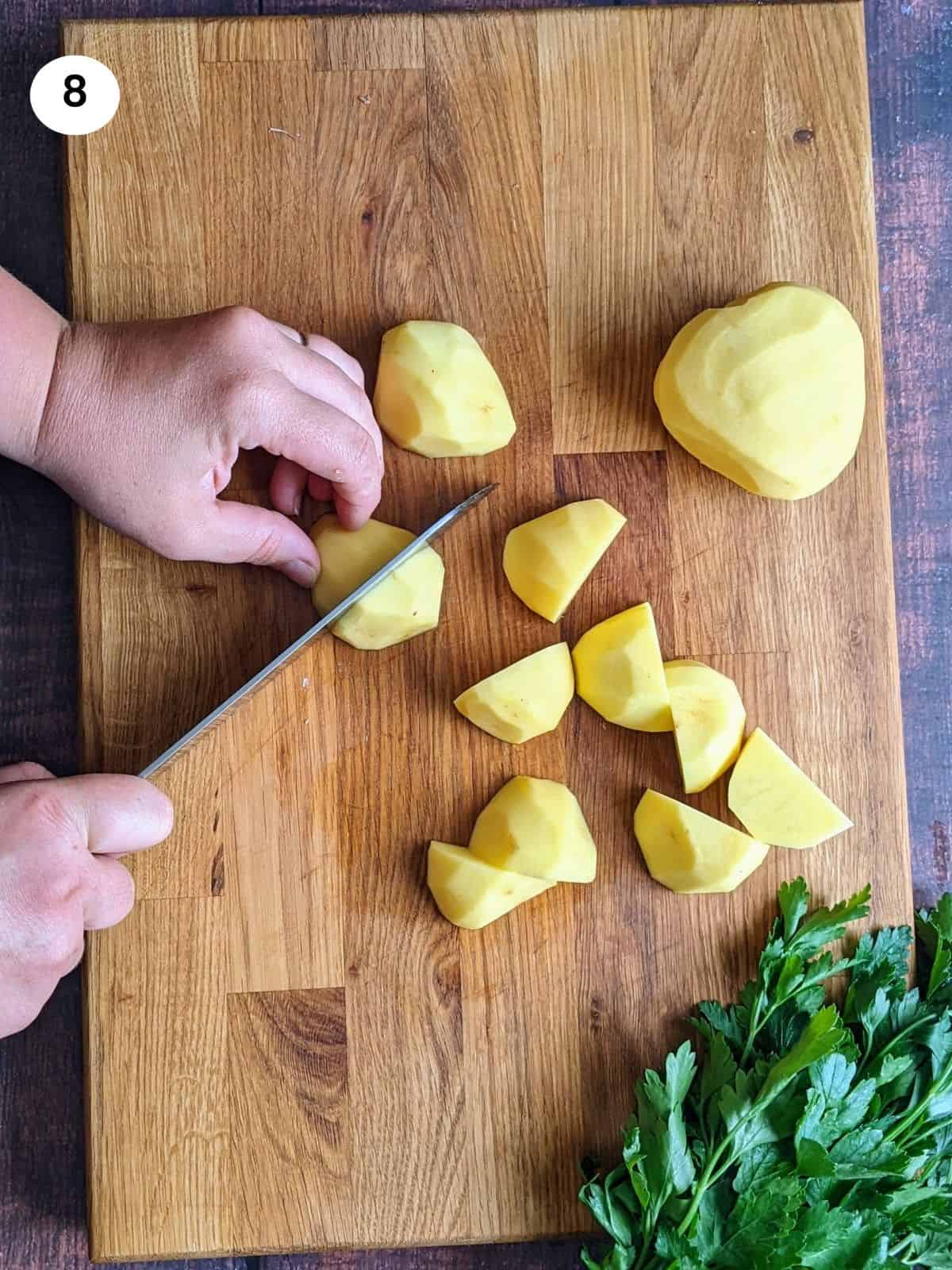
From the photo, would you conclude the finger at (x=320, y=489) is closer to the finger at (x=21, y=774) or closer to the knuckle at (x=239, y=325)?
the knuckle at (x=239, y=325)

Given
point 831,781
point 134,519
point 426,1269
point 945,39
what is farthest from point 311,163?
point 426,1269

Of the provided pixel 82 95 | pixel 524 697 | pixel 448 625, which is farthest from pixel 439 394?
pixel 82 95

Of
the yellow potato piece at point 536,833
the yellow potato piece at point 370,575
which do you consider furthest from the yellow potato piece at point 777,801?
the yellow potato piece at point 370,575

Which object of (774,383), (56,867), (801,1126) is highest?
(774,383)

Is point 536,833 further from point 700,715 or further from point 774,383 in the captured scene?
point 774,383

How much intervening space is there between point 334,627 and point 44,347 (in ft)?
2.25

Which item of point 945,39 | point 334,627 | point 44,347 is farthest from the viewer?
point 945,39

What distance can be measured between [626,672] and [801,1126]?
0.82 meters

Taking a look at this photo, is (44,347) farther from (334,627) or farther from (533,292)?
(533,292)

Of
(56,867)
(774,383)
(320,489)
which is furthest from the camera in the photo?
(320,489)

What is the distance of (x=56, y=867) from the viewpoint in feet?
6.20

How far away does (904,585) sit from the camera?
7.67 ft

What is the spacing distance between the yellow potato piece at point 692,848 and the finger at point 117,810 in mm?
870

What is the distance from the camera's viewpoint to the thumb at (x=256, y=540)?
2008 mm
